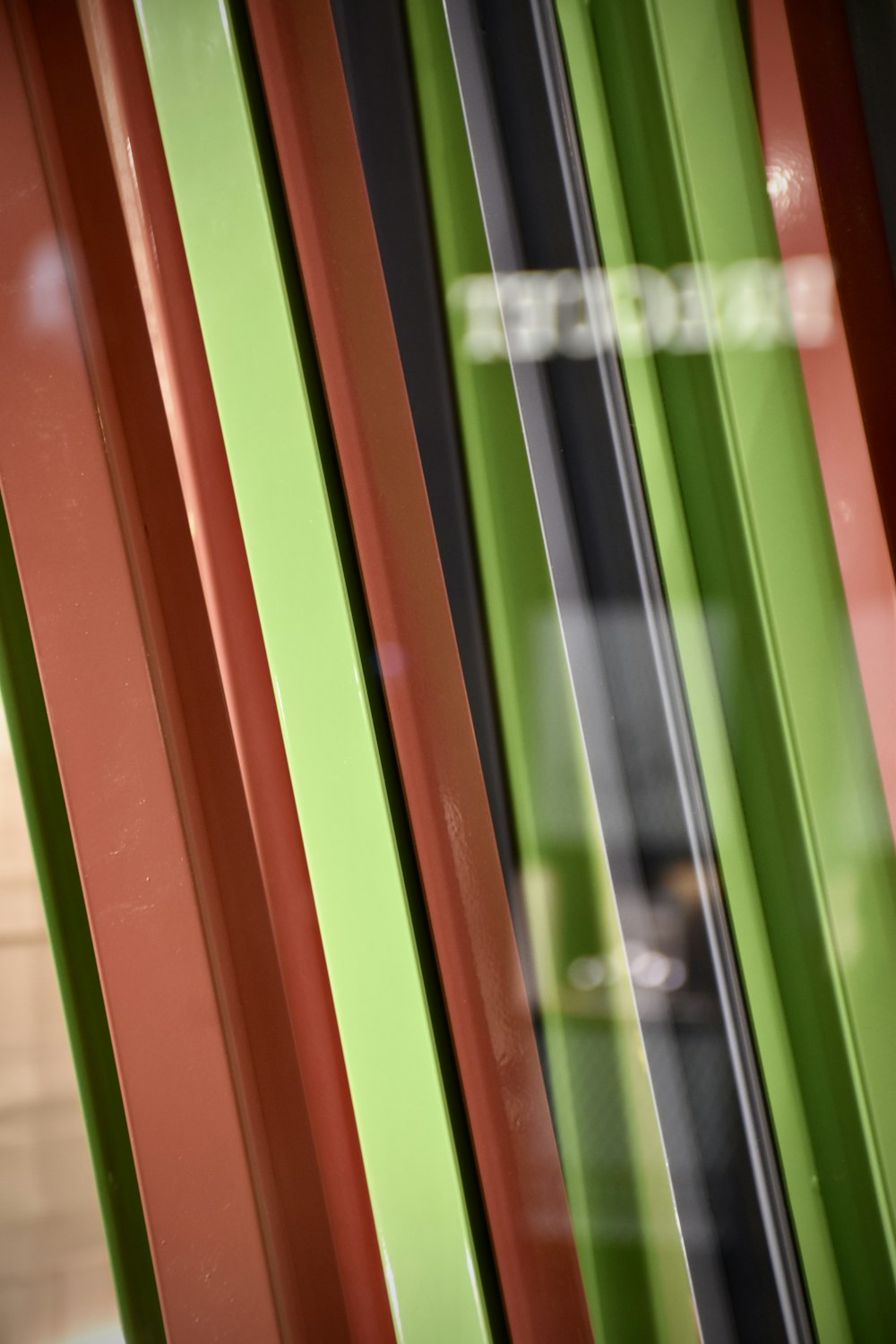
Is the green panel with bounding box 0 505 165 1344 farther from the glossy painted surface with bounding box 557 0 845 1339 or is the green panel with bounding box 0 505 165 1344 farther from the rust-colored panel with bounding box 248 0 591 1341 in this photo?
the glossy painted surface with bounding box 557 0 845 1339

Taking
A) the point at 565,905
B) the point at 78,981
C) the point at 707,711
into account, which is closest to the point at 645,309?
the point at 707,711

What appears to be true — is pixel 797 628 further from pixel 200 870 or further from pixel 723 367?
pixel 200 870

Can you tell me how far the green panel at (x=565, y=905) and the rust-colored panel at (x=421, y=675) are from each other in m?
0.03

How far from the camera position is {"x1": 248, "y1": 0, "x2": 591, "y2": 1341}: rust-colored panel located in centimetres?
55

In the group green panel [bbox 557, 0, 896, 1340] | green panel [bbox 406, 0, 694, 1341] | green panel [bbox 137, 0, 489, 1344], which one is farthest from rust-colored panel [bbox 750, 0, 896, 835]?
green panel [bbox 137, 0, 489, 1344]

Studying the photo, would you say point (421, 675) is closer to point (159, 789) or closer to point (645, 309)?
point (159, 789)

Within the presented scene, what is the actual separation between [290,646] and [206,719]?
0.08 metres

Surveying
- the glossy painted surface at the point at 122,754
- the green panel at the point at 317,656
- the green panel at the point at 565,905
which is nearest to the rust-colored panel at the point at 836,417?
the green panel at the point at 565,905

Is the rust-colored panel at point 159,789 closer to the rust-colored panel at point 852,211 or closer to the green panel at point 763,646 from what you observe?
the green panel at point 763,646

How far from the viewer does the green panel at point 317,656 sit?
542 mm

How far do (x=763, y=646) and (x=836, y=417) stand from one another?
0.17 meters

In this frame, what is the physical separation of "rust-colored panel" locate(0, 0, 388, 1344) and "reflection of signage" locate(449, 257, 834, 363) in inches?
7.7

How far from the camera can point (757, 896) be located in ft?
2.07

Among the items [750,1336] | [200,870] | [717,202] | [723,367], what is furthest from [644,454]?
[750,1336]
